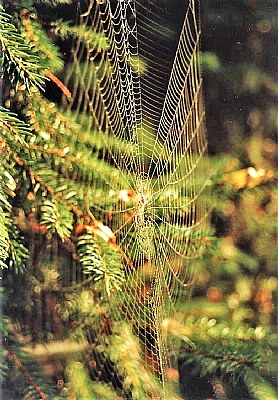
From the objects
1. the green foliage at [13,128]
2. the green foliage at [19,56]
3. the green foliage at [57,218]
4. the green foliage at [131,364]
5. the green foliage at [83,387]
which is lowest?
the green foliage at [83,387]

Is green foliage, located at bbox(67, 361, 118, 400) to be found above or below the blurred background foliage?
below

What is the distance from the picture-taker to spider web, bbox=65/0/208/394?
1.36ft

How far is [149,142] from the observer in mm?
443

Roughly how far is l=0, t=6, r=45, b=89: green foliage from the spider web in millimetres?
25

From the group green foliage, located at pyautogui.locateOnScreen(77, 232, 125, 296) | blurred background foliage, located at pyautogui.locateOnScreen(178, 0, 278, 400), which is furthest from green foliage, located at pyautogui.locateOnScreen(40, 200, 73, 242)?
blurred background foliage, located at pyautogui.locateOnScreen(178, 0, 278, 400)

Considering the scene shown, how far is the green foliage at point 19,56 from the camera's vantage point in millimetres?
502

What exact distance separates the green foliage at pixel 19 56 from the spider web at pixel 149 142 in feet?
0.08

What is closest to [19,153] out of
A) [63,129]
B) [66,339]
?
[63,129]

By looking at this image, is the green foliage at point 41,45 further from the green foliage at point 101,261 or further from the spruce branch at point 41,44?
the green foliage at point 101,261

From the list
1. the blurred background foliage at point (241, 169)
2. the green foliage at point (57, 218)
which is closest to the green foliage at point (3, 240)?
the green foliage at point (57, 218)

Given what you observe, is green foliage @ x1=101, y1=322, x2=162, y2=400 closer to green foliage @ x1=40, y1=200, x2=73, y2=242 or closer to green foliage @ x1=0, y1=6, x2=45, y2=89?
green foliage @ x1=40, y1=200, x2=73, y2=242

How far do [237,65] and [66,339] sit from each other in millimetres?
244

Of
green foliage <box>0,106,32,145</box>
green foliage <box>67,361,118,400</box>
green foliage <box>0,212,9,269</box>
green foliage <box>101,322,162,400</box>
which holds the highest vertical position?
green foliage <box>0,106,32,145</box>

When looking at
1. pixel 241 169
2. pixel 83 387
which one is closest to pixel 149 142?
pixel 241 169
